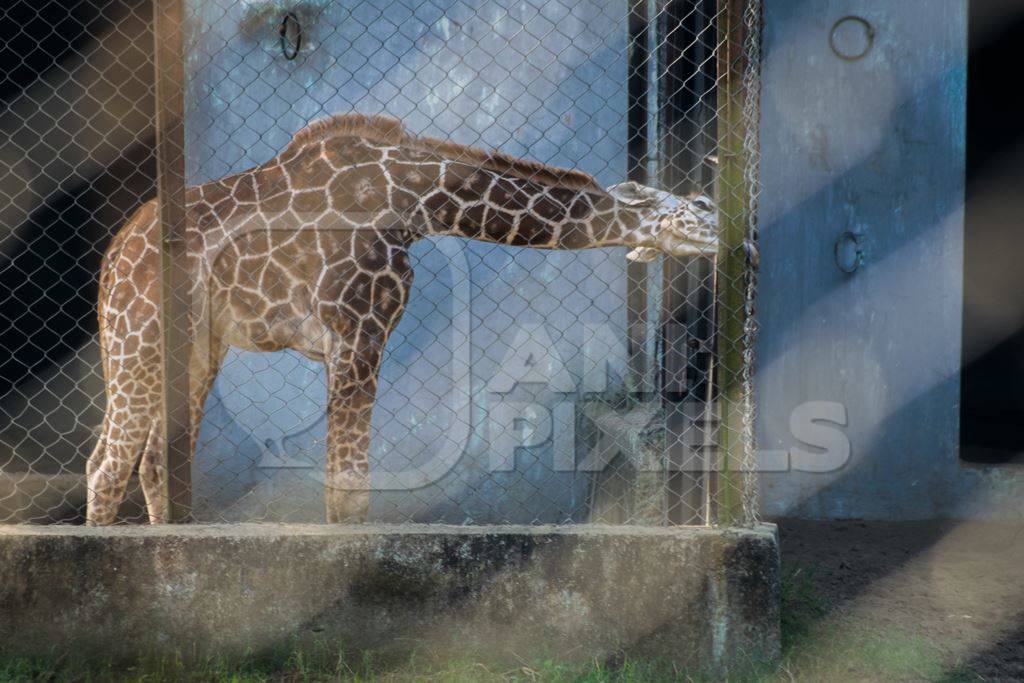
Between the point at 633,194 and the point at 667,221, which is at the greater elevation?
the point at 633,194

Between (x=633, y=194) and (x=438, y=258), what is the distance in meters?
1.22

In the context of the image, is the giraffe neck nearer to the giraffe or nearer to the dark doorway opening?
the giraffe

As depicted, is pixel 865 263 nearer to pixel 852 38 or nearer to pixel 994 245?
pixel 852 38

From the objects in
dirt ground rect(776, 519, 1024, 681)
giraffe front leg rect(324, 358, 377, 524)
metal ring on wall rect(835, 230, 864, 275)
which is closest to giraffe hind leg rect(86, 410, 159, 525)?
giraffe front leg rect(324, 358, 377, 524)

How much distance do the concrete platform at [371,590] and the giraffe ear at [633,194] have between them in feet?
5.88

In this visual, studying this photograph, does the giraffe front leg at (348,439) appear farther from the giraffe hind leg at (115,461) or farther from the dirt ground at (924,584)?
the dirt ground at (924,584)

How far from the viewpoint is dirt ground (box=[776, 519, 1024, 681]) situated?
3.70m

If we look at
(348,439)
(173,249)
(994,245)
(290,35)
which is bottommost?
(348,439)

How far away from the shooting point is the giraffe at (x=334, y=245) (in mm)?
4398

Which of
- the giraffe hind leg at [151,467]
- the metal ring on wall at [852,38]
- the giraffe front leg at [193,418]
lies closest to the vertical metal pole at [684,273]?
the metal ring on wall at [852,38]

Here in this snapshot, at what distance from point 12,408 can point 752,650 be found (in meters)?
5.05

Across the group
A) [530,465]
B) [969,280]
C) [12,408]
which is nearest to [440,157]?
[530,465]

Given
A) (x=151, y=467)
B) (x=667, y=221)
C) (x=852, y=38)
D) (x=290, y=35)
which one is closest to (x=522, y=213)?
(x=667, y=221)

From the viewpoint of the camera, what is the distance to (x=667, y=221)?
15.0 feet
